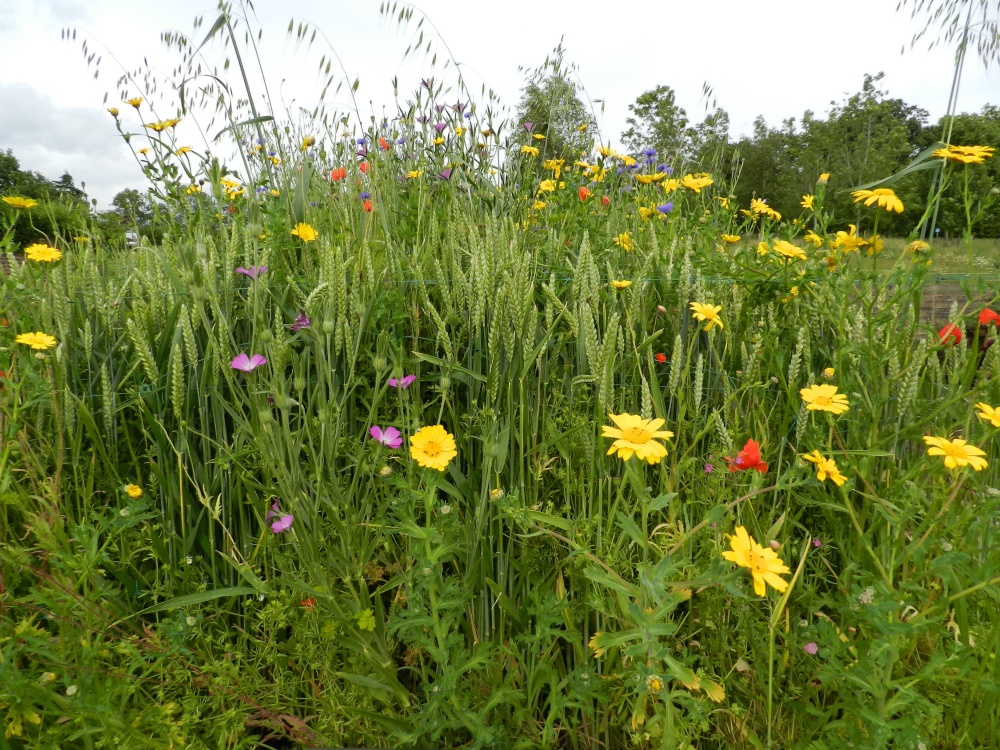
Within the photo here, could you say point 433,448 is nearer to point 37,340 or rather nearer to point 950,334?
point 37,340

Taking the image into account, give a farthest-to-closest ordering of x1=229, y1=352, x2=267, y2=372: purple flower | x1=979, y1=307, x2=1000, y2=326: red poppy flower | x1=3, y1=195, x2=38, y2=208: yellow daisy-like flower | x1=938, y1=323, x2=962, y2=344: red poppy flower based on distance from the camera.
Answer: x1=3, y1=195, x2=38, y2=208: yellow daisy-like flower → x1=979, y1=307, x2=1000, y2=326: red poppy flower → x1=938, y1=323, x2=962, y2=344: red poppy flower → x1=229, y1=352, x2=267, y2=372: purple flower

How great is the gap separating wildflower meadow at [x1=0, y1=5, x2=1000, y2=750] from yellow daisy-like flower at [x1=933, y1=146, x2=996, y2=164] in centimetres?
1

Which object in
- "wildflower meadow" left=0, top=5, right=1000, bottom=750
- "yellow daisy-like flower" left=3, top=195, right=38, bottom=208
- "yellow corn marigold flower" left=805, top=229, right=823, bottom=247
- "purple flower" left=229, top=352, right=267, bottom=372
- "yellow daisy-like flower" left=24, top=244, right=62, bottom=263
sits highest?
"yellow daisy-like flower" left=3, top=195, right=38, bottom=208

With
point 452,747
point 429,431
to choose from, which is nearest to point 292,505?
point 429,431

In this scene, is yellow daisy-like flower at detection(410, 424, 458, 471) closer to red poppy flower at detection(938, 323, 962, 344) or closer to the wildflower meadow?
the wildflower meadow

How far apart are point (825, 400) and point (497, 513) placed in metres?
0.64

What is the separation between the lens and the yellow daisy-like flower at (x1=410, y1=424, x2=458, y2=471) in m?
0.98

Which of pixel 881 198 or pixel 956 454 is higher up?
pixel 881 198

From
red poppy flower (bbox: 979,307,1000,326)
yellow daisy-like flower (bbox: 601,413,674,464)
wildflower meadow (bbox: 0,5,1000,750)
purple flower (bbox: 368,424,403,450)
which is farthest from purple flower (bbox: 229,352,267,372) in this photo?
red poppy flower (bbox: 979,307,1000,326)

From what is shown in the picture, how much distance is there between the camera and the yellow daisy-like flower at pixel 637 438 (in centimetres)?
86

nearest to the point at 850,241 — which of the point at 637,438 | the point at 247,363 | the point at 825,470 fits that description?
the point at 825,470

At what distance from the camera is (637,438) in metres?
0.92

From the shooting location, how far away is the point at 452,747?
3.55ft

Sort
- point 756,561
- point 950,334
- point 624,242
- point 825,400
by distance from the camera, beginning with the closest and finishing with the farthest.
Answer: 1. point 756,561
2. point 825,400
3. point 950,334
4. point 624,242
